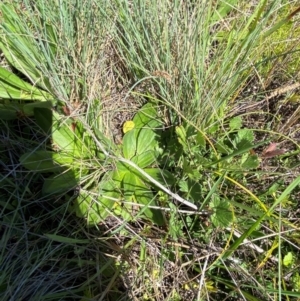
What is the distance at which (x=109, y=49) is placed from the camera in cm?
125

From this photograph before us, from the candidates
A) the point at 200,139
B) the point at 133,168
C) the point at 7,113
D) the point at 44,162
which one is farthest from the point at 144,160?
the point at 7,113

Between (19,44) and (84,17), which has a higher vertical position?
(84,17)

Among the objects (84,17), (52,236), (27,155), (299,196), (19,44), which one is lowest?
(52,236)

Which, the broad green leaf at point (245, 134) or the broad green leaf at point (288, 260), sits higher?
the broad green leaf at point (245, 134)

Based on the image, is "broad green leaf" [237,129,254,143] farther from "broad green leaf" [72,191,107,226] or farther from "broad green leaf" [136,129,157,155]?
"broad green leaf" [72,191,107,226]

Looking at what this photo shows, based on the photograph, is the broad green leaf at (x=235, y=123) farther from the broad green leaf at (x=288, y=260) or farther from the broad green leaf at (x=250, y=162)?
the broad green leaf at (x=288, y=260)

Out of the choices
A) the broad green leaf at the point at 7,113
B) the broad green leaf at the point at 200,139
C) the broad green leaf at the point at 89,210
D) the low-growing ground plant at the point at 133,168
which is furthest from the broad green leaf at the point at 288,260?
the broad green leaf at the point at 7,113

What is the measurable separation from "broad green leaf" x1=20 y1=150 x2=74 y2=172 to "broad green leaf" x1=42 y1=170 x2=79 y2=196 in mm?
26

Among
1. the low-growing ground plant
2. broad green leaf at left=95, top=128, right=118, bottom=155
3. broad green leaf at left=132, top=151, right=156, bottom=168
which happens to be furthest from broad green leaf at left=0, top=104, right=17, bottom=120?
broad green leaf at left=132, top=151, right=156, bottom=168

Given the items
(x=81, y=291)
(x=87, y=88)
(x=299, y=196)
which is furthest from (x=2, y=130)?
(x=299, y=196)

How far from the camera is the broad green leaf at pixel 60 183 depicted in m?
1.10

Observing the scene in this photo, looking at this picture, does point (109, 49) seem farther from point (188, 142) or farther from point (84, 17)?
point (188, 142)

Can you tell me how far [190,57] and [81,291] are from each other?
2.24ft

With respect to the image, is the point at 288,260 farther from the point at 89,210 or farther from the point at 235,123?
the point at 89,210
